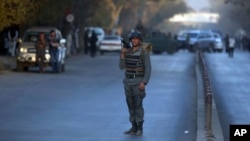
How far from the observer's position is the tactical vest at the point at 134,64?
1541 centimetres

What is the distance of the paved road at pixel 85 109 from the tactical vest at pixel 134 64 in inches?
44.6

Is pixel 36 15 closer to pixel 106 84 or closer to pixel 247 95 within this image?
pixel 106 84

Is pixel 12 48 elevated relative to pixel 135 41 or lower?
lower

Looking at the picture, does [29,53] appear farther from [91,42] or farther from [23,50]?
[91,42]

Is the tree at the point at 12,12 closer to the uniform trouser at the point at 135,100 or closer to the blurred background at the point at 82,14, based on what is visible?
the blurred background at the point at 82,14

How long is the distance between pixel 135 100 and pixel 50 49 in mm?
20671

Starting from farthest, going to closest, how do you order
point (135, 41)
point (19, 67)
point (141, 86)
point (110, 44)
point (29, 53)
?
point (110, 44) → point (19, 67) → point (29, 53) → point (135, 41) → point (141, 86)

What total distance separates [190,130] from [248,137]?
5633mm

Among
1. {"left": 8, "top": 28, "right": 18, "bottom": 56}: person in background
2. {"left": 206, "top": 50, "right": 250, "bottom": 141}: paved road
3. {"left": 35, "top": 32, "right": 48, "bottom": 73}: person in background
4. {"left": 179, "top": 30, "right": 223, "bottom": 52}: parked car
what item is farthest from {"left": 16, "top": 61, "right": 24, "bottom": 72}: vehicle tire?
{"left": 179, "top": 30, "right": 223, "bottom": 52}: parked car

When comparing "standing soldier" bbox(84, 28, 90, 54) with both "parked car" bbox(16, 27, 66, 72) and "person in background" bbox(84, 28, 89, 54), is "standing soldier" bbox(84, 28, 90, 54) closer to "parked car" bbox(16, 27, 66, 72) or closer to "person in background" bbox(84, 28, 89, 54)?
"person in background" bbox(84, 28, 89, 54)

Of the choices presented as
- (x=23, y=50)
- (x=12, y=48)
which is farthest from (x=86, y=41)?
(x=23, y=50)

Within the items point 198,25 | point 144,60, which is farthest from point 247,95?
point 198,25

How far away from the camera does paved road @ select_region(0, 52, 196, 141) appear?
15.7 meters

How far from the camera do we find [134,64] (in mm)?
15477
